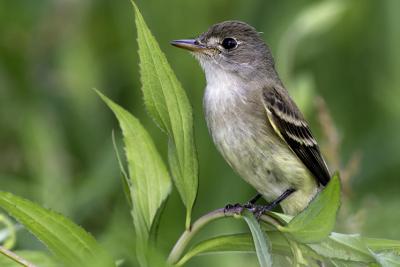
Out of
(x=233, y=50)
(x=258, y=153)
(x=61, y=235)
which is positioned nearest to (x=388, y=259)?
(x=61, y=235)

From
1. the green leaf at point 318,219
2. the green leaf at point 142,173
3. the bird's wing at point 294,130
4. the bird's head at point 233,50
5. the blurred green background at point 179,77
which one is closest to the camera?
the green leaf at point 318,219

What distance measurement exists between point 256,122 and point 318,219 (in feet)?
4.42

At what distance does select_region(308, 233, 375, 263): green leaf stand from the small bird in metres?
0.94

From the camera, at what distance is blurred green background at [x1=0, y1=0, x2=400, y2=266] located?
16.0 ft

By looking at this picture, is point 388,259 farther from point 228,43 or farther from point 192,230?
point 228,43

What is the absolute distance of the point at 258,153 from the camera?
12.4 feet

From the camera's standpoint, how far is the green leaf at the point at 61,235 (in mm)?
2688

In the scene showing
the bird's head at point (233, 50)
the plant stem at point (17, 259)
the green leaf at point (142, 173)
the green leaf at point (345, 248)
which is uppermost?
the bird's head at point (233, 50)

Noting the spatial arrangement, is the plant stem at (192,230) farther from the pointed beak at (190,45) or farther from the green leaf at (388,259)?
the pointed beak at (190,45)

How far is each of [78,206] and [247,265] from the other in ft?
3.59

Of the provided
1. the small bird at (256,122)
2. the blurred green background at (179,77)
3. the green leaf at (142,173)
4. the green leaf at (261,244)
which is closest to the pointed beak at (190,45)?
the small bird at (256,122)

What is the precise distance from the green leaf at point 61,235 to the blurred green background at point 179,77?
1907 millimetres

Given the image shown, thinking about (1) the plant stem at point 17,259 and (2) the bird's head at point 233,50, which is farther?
(2) the bird's head at point 233,50

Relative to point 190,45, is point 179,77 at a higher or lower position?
lower
